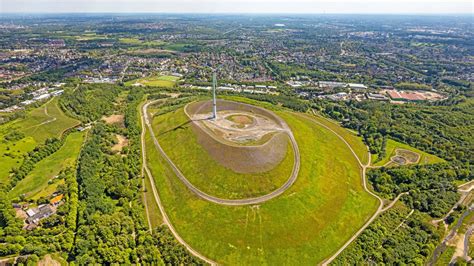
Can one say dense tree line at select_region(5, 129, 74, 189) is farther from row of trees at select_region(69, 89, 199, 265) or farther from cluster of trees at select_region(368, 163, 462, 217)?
cluster of trees at select_region(368, 163, 462, 217)

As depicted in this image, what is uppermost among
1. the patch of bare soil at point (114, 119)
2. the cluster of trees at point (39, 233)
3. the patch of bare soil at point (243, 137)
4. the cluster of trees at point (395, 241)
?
the patch of bare soil at point (243, 137)

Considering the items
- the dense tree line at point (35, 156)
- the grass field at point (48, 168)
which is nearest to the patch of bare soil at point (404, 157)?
the grass field at point (48, 168)

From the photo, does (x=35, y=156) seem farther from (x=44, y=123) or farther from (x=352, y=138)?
(x=352, y=138)

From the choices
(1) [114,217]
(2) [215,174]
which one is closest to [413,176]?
(2) [215,174]

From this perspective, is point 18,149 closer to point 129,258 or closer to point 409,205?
point 129,258

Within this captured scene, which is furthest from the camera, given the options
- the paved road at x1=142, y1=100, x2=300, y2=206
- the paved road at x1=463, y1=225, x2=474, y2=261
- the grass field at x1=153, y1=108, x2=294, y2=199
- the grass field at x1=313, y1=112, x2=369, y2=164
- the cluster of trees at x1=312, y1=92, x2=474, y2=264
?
the grass field at x1=313, y1=112, x2=369, y2=164

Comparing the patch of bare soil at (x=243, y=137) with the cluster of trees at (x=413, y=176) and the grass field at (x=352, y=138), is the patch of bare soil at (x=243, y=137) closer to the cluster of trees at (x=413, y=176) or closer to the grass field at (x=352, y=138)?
the grass field at (x=352, y=138)

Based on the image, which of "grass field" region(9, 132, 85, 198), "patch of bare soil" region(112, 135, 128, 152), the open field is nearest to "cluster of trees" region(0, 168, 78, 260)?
"grass field" region(9, 132, 85, 198)
